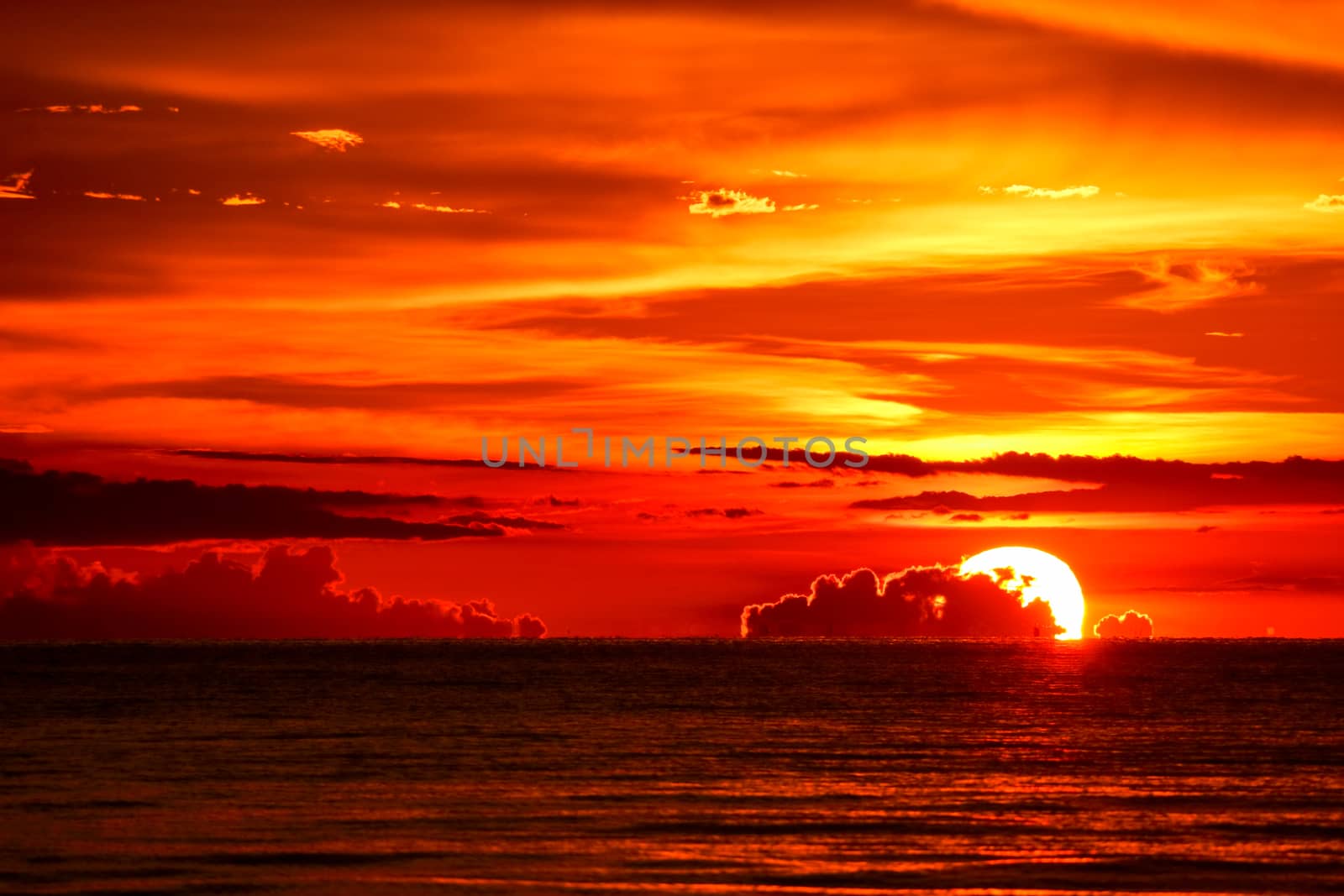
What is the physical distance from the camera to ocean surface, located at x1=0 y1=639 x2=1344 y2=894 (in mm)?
44219

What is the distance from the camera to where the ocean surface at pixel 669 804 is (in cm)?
4422

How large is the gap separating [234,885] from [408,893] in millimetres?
5094

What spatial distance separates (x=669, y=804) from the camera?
59062 mm

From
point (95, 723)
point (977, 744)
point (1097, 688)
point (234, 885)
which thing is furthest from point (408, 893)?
point (1097, 688)

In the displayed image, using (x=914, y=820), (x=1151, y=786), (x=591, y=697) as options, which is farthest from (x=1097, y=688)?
(x=914, y=820)

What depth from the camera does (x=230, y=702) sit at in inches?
5399

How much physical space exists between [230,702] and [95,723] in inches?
1168

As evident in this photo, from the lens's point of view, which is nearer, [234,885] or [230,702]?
[234,885]

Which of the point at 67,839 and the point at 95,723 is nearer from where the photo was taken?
the point at 67,839

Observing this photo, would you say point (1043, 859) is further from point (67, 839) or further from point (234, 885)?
point (67, 839)

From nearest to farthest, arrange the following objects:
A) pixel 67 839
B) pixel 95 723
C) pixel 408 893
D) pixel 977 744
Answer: pixel 408 893 → pixel 67 839 → pixel 977 744 → pixel 95 723

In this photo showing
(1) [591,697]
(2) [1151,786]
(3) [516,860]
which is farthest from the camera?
(1) [591,697]

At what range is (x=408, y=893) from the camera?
137 ft

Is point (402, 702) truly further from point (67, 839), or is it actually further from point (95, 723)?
point (67, 839)
